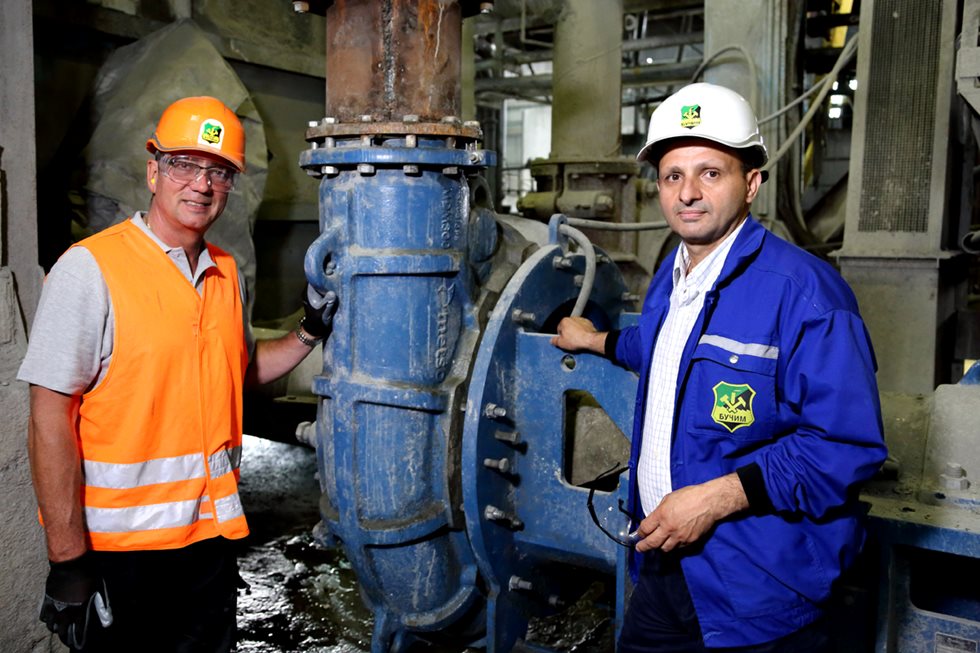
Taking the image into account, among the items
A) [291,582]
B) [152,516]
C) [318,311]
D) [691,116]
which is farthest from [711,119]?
[291,582]

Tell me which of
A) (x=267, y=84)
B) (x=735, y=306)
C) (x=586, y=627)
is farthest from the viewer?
(x=267, y=84)

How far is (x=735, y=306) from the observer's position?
5.14 ft

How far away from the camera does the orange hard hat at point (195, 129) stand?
1.95m

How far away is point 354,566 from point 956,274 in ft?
12.3

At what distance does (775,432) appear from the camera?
153 cm

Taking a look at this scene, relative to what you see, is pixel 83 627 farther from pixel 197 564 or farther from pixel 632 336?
pixel 632 336

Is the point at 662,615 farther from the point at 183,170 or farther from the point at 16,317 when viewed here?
the point at 16,317

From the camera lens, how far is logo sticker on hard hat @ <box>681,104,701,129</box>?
64.0 inches

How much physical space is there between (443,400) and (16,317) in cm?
124

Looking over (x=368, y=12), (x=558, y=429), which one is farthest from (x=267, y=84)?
(x=558, y=429)

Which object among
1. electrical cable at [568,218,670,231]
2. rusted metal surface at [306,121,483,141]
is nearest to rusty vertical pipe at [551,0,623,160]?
electrical cable at [568,218,670,231]

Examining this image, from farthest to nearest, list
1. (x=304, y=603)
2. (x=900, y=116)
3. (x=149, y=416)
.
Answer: (x=900, y=116) → (x=304, y=603) → (x=149, y=416)

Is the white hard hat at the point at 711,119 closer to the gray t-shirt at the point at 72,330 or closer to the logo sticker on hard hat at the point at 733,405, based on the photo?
the logo sticker on hard hat at the point at 733,405

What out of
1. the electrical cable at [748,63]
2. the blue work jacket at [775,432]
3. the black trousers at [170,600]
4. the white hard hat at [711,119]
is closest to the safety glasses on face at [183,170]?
the black trousers at [170,600]
